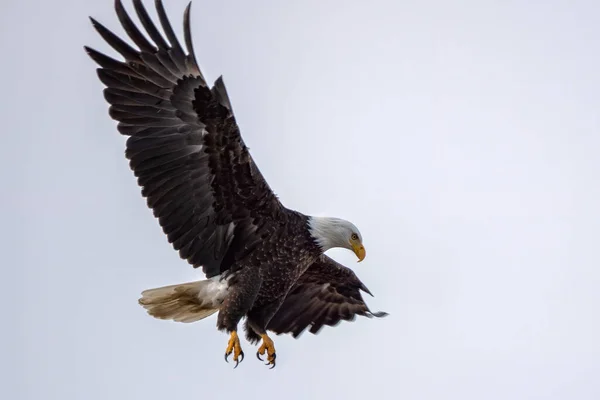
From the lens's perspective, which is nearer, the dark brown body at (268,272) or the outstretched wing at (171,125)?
the outstretched wing at (171,125)

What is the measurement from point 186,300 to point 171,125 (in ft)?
5.27

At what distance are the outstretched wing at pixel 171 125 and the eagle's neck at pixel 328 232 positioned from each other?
66 cm

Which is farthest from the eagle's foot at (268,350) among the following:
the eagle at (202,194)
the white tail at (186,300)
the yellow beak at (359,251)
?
→ the yellow beak at (359,251)

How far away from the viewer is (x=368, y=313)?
12805 millimetres

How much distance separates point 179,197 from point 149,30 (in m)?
1.33

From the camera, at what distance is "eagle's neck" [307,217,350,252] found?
11203 millimetres

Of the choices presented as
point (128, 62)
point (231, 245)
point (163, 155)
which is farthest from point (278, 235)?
point (128, 62)

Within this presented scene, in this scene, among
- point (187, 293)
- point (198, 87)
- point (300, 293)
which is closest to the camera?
point (198, 87)

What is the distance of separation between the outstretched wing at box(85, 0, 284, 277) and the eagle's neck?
0.66 metres

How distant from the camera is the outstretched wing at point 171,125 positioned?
1051cm

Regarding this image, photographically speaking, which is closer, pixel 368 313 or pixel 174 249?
pixel 174 249

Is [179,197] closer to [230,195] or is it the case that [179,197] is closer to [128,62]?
[230,195]

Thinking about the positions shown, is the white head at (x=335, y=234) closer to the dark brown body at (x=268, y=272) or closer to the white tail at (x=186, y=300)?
the dark brown body at (x=268, y=272)

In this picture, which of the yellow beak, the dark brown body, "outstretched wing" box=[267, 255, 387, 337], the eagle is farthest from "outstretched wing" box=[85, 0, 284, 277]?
"outstretched wing" box=[267, 255, 387, 337]
